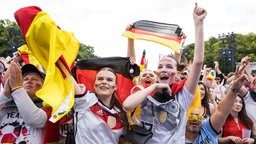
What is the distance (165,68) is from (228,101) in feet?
2.57

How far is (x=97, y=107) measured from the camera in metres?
3.38

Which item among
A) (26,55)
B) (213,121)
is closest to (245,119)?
(213,121)

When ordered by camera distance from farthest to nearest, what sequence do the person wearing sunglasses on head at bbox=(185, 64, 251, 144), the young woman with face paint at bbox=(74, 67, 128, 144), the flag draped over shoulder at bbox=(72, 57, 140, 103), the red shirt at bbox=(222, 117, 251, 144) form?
1. the red shirt at bbox=(222, 117, 251, 144)
2. the flag draped over shoulder at bbox=(72, 57, 140, 103)
3. the person wearing sunglasses on head at bbox=(185, 64, 251, 144)
4. the young woman with face paint at bbox=(74, 67, 128, 144)

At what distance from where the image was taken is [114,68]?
4.16 m

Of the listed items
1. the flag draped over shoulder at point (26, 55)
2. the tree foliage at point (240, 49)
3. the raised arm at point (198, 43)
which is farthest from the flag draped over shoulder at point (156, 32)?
the tree foliage at point (240, 49)

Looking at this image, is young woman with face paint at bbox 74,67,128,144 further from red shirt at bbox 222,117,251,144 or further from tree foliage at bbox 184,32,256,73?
tree foliage at bbox 184,32,256,73

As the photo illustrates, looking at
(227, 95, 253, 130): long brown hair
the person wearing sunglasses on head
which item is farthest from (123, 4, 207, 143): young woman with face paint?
(227, 95, 253, 130): long brown hair

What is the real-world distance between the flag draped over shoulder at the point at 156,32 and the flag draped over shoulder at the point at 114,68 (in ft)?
1.33

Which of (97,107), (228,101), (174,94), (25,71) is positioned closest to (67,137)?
(97,107)

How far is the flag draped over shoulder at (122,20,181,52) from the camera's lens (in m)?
4.23

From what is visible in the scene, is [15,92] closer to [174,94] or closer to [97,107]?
[97,107]

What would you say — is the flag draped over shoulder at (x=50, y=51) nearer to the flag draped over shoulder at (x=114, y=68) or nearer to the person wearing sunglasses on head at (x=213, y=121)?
the flag draped over shoulder at (x=114, y=68)

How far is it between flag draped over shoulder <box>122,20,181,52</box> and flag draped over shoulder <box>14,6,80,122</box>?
131 cm

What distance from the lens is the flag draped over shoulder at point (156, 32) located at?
13.9ft
